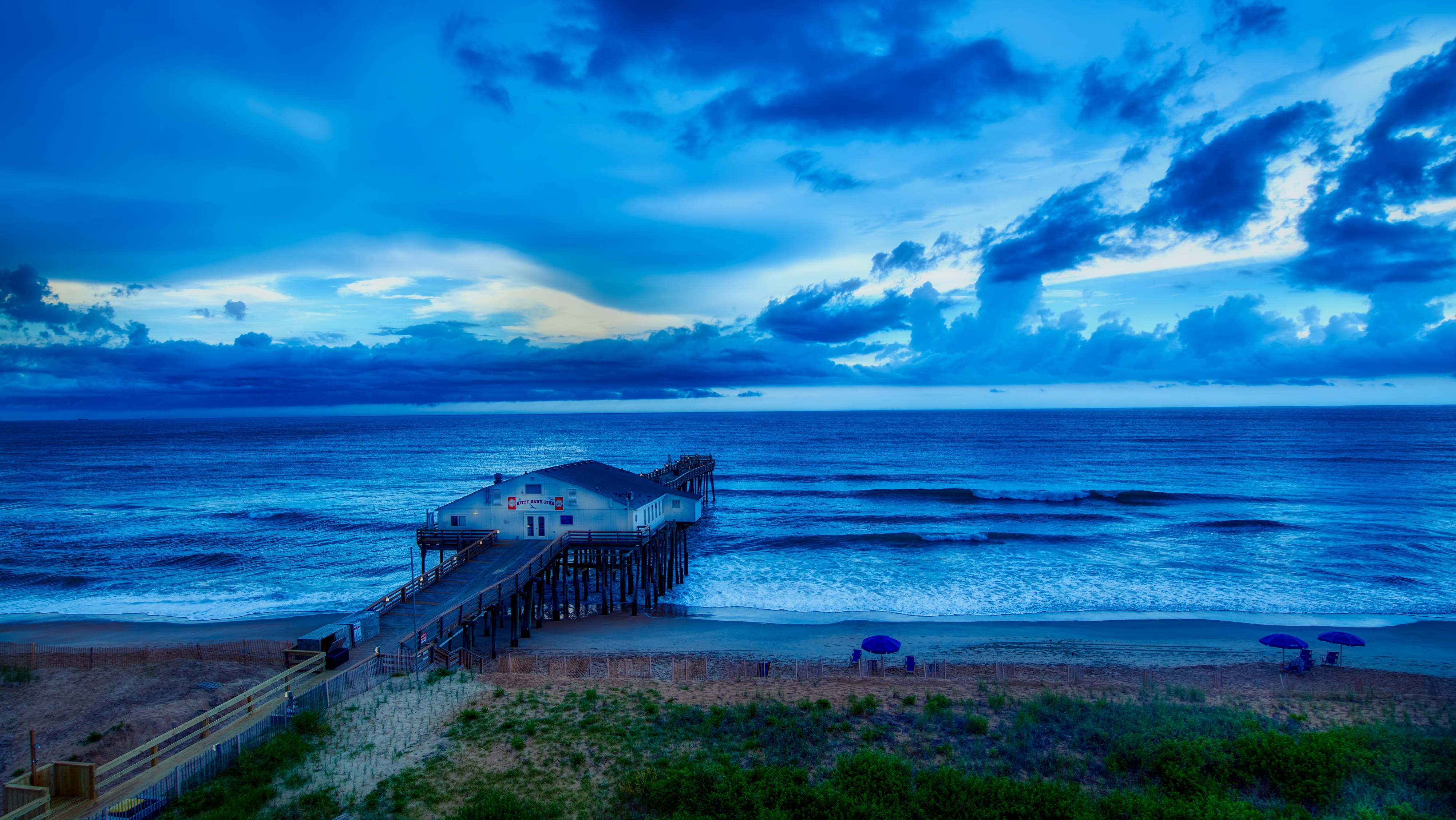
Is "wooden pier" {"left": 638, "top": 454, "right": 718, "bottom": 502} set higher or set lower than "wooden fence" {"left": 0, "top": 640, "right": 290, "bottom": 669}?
higher

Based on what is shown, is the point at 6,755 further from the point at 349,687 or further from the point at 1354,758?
the point at 1354,758

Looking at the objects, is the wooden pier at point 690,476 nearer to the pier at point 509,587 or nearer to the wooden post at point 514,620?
the pier at point 509,587

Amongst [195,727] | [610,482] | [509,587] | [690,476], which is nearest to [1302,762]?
[509,587]

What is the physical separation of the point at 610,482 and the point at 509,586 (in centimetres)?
1076

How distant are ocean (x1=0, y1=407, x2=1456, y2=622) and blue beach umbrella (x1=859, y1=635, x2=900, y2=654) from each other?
7.86 m

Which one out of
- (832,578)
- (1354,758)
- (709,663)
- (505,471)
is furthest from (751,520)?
(505,471)

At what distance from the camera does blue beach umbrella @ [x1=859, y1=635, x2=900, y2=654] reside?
23500 mm

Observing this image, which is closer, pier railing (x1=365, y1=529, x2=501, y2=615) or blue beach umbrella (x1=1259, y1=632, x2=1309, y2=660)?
blue beach umbrella (x1=1259, y1=632, x2=1309, y2=660)

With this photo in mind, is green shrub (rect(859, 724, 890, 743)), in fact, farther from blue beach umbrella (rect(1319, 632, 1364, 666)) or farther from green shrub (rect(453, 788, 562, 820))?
blue beach umbrella (rect(1319, 632, 1364, 666))

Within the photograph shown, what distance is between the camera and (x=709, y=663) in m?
25.0

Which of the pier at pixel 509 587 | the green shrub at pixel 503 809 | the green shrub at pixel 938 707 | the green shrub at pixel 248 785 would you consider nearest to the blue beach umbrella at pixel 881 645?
the green shrub at pixel 938 707

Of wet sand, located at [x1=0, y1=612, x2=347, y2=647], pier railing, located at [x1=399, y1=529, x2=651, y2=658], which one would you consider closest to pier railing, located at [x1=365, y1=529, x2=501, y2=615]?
pier railing, located at [x1=399, y1=529, x2=651, y2=658]

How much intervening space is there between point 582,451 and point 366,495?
53.4 meters

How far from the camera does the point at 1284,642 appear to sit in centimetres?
2408
